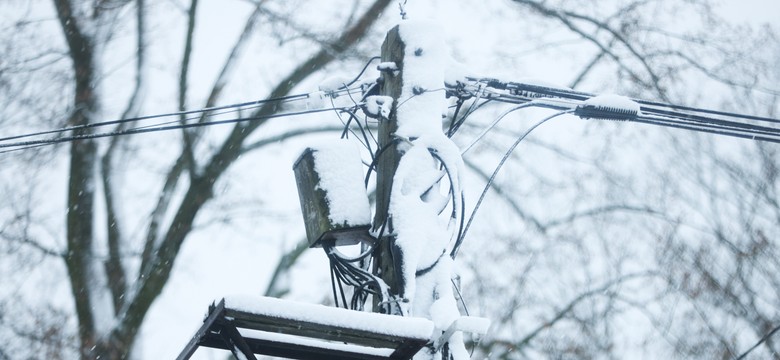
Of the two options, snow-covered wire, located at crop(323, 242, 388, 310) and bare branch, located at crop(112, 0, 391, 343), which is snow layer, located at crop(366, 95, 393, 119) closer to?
snow-covered wire, located at crop(323, 242, 388, 310)

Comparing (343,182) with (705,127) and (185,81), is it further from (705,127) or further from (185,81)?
(185,81)

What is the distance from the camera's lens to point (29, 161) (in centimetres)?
1039

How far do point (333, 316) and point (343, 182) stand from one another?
1129mm

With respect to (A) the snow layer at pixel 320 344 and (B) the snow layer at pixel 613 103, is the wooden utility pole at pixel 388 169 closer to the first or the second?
(A) the snow layer at pixel 320 344

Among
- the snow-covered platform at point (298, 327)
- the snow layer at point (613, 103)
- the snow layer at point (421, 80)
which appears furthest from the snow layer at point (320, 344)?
the snow layer at point (613, 103)

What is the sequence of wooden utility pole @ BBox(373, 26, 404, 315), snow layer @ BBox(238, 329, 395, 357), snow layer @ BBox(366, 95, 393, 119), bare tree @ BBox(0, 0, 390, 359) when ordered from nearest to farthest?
snow layer @ BBox(238, 329, 395, 357)
wooden utility pole @ BBox(373, 26, 404, 315)
snow layer @ BBox(366, 95, 393, 119)
bare tree @ BBox(0, 0, 390, 359)

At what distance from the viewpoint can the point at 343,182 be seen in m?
4.61

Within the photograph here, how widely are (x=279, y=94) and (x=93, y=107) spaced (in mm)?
2682

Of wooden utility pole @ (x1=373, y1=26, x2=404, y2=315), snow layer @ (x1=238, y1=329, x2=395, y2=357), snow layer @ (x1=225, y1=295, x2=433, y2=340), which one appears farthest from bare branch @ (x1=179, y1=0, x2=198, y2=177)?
snow layer @ (x1=225, y1=295, x2=433, y2=340)

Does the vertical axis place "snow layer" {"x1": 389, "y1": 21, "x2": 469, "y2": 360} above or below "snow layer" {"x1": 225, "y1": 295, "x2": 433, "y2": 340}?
above

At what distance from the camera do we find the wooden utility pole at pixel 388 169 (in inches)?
169

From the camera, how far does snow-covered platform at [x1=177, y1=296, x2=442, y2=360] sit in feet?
11.7

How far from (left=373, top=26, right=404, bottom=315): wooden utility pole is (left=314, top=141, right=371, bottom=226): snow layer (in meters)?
0.10

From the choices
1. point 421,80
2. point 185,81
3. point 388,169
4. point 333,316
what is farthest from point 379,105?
point 185,81
